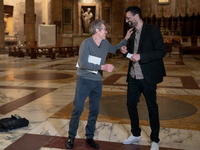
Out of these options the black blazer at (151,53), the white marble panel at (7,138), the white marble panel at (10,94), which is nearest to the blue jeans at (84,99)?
the black blazer at (151,53)

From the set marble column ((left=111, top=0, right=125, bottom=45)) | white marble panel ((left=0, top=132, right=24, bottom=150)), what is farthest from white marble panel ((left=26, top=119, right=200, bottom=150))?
marble column ((left=111, top=0, right=125, bottom=45))

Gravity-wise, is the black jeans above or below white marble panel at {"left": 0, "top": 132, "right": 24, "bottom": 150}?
above

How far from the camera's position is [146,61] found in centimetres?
318

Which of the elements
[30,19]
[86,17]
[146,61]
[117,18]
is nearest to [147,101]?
[146,61]

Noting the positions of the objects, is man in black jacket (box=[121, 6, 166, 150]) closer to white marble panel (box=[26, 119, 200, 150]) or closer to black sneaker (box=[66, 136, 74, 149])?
white marble panel (box=[26, 119, 200, 150])

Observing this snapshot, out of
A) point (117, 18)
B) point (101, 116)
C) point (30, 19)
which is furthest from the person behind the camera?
point (117, 18)

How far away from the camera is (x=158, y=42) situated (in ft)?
10.5

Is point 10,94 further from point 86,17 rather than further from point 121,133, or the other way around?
point 86,17

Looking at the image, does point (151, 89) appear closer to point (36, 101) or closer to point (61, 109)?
point (61, 109)

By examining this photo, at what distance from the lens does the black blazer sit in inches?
125

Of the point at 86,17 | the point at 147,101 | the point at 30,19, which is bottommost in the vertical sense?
the point at 147,101

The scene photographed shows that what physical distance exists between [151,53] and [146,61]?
109 millimetres

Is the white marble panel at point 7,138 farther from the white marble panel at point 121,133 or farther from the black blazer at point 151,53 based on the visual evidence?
the black blazer at point 151,53

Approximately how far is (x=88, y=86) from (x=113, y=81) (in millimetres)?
5589
